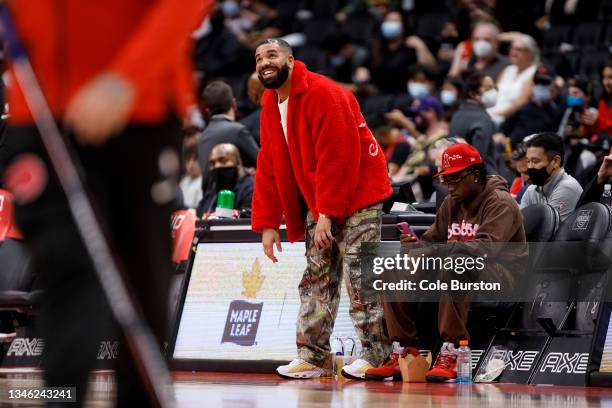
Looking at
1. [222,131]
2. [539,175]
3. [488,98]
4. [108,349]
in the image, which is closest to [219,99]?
[222,131]

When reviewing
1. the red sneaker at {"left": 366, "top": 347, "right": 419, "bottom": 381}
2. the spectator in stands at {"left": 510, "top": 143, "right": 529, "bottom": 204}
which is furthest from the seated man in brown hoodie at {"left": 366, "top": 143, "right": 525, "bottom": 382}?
the spectator in stands at {"left": 510, "top": 143, "right": 529, "bottom": 204}

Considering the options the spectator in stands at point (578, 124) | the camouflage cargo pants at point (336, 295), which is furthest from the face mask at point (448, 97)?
the camouflage cargo pants at point (336, 295)

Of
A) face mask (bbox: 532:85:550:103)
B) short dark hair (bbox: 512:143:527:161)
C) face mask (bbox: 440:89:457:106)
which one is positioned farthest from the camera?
face mask (bbox: 440:89:457:106)

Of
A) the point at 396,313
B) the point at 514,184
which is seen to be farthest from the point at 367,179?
the point at 514,184

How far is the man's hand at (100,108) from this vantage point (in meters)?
2.75

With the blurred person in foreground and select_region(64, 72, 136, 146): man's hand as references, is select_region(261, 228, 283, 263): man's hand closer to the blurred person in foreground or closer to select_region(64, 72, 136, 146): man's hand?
the blurred person in foreground

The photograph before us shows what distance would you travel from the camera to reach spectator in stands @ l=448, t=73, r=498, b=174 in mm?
10453

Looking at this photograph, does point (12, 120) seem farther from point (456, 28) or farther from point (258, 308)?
point (456, 28)

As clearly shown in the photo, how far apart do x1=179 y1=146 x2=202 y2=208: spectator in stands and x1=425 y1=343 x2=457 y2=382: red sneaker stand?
4.84 meters

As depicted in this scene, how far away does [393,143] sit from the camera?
520 inches

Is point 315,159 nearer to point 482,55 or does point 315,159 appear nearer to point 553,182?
point 553,182

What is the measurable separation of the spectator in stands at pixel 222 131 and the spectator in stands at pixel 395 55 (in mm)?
5941

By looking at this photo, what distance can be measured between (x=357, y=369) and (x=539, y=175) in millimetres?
2102

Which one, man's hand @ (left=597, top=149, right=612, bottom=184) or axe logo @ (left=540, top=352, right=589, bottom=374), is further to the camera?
man's hand @ (left=597, top=149, right=612, bottom=184)
